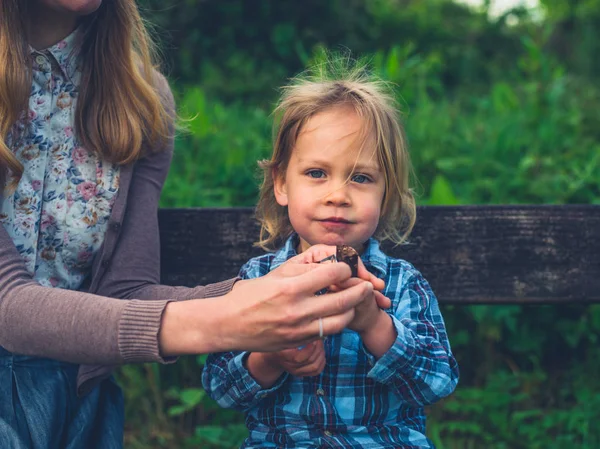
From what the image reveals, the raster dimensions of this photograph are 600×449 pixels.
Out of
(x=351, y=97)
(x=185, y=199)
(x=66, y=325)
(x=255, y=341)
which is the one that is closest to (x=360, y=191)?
(x=351, y=97)

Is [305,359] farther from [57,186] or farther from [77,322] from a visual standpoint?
[57,186]

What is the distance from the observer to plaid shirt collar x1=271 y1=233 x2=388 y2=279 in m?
2.30

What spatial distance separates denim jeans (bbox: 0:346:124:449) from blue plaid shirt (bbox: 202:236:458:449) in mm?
345

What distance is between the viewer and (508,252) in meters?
2.55

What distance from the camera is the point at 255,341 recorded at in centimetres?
173

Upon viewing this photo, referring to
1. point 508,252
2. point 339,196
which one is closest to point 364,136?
point 339,196

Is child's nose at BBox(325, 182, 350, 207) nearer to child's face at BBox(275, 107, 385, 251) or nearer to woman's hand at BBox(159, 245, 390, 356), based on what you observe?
child's face at BBox(275, 107, 385, 251)

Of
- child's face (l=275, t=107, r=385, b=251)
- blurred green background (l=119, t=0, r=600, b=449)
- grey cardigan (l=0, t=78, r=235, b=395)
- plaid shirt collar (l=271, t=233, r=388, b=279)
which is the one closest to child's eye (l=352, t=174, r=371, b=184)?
child's face (l=275, t=107, r=385, b=251)

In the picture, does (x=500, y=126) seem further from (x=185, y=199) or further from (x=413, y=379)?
(x=413, y=379)

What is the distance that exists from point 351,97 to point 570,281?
3.02ft

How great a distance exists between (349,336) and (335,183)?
422 mm

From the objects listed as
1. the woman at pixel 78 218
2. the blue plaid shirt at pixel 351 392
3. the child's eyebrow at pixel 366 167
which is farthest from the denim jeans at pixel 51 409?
the child's eyebrow at pixel 366 167

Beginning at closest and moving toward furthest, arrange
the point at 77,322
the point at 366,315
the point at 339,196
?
the point at 77,322 < the point at 366,315 < the point at 339,196

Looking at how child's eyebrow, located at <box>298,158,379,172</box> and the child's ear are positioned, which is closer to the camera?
child's eyebrow, located at <box>298,158,379,172</box>
